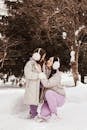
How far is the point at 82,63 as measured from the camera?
23188 mm

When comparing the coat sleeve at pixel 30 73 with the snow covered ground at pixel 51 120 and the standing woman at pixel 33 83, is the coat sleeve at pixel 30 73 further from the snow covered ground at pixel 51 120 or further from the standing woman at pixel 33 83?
the snow covered ground at pixel 51 120

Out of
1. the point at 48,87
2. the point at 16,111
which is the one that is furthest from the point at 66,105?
the point at 48,87

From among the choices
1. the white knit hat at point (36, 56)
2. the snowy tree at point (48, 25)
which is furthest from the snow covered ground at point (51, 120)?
the snowy tree at point (48, 25)

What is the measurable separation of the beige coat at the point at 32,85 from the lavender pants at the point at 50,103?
20 cm

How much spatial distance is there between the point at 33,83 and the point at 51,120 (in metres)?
0.86

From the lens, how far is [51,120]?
10.2 meters

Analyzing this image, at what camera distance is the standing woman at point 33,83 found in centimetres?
1011

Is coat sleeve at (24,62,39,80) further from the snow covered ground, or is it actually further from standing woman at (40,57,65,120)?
the snow covered ground

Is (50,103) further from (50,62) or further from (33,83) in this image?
(50,62)

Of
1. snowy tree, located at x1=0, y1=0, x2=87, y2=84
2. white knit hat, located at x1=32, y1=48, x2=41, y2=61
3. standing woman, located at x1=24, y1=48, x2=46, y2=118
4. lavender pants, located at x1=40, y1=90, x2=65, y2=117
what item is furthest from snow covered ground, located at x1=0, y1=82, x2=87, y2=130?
snowy tree, located at x1=0, y1=0, x2=87, y2=84

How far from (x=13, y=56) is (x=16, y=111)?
10316 millimetres

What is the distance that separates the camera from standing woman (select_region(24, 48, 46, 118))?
1011cm

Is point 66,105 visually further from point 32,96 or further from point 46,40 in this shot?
point 46,40

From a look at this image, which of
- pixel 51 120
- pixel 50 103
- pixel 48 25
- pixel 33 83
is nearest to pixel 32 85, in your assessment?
pixel 33 83
